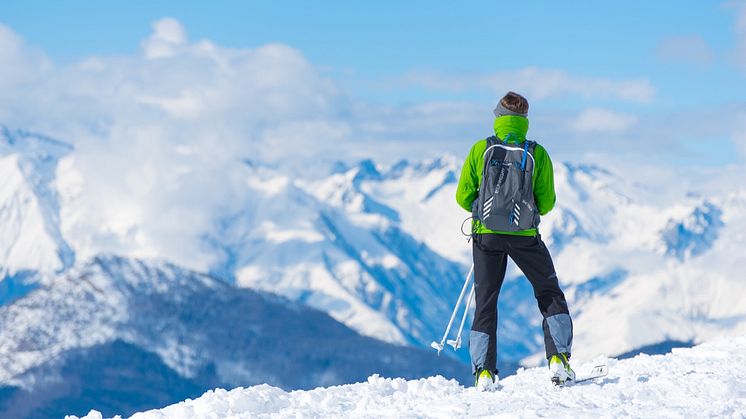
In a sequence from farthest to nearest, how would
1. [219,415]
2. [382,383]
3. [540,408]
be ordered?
[382,383] → [219,415] → [540,408]

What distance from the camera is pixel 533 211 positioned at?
53.8 ft

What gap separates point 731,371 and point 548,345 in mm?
4011

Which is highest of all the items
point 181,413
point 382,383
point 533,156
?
point 533,156

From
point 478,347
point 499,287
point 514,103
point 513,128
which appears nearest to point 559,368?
point 478,347

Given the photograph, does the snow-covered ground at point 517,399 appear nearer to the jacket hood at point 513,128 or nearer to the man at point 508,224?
the man at point 508,224

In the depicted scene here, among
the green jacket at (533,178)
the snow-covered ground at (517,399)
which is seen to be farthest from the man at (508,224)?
the snow-covered ground at (517,399)

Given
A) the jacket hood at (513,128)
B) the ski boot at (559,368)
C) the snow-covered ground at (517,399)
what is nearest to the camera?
the snow-covered ground at (517,399)

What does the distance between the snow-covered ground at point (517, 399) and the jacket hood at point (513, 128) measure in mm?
4070

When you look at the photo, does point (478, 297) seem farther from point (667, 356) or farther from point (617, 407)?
point (667, 356)

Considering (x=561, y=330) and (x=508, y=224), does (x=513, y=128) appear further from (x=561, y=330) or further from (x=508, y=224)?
(x=561, y=330)

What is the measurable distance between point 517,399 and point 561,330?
172 centimetres

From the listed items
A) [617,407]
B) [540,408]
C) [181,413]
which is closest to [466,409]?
[540,408]

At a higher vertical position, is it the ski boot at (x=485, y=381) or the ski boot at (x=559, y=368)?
the ski boot at (x=559, y=368)

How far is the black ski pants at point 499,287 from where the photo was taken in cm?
1662
